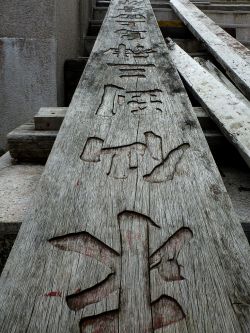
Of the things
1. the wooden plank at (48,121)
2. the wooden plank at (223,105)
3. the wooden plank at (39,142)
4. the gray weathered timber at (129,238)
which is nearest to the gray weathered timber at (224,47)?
the wooden plank at (223,105)

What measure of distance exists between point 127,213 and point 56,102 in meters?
1.48

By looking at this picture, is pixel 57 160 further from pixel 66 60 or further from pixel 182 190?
pixel 66 60

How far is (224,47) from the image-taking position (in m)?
2.16

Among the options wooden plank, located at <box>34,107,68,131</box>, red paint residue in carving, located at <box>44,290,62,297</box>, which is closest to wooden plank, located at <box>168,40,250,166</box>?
wooden plank, located at <box>34,107,68,131</box>

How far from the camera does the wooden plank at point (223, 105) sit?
1198 millimetres

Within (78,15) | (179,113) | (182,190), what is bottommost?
(182,190)

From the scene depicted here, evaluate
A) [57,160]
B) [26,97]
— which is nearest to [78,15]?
[26,97]

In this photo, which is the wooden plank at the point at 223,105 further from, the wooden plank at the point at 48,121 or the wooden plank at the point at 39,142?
the wooden plank at the point at 48,121

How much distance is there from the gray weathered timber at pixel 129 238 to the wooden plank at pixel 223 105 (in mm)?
161

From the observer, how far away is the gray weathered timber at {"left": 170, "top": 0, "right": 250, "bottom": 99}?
174 cm

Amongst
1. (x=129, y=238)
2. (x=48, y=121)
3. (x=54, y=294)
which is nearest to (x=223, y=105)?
A: (x=48, y=121)

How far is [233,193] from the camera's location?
118 centimetres

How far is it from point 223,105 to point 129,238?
856 millimetres

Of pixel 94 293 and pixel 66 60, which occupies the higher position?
pixel 66 60
